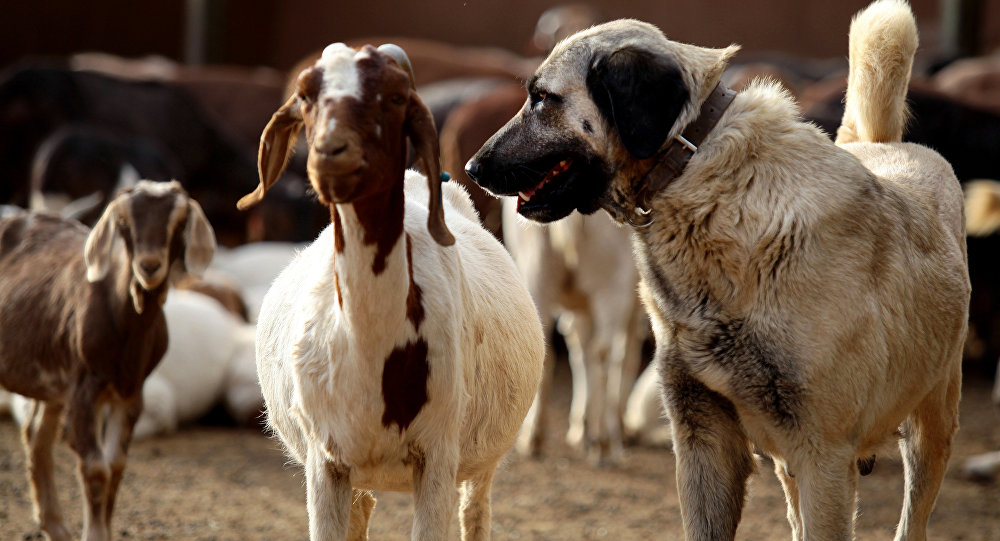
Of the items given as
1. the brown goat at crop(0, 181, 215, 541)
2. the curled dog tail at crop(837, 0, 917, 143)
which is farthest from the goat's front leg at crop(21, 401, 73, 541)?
the curled dog tail at crop(837, 0, 917, 143)

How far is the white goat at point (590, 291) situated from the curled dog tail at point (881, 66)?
2653mm

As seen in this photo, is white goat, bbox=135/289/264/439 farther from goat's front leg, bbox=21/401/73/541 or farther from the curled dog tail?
the curled dog tail

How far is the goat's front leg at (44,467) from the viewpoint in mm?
4555

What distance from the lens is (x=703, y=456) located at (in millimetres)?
3182

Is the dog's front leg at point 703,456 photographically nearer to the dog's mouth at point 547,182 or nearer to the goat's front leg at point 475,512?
the dog's mouth at point 547,182

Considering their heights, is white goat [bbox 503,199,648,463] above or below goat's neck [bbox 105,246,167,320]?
below

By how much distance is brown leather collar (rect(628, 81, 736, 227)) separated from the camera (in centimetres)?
306

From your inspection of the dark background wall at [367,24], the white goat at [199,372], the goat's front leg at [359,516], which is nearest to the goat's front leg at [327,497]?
the goat's front leg at [359,516]

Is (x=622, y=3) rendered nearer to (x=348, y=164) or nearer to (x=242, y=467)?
(x=242, y=467)

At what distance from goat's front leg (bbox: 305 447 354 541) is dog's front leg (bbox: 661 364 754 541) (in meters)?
0.97

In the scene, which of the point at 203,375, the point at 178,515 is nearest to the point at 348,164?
the point at 178,515

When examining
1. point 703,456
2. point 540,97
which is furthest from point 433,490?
point 540,97

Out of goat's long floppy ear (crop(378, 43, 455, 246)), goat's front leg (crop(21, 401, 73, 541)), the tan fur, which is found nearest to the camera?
goat's long floppy ear (crop(378, 43, 455, 246))

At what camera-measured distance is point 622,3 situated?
57.3 feet
